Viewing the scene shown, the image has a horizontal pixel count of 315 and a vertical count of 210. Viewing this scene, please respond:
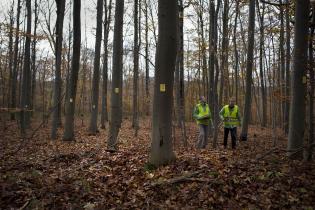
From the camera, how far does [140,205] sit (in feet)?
14.5

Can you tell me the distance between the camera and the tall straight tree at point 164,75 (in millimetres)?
5566

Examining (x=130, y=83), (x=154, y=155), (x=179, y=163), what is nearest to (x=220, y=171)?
(x=179, y=163)

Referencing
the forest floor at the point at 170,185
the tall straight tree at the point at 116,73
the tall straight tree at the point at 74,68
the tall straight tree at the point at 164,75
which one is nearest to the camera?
the forest floor at the point at 170,185

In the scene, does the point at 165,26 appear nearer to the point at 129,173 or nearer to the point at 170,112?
the point at 170,112

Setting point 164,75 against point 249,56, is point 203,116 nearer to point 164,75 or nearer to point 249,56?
point 164,75

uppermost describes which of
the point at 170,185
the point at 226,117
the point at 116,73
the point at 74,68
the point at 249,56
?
the point at 249,56

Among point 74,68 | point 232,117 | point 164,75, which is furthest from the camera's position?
point 74,68

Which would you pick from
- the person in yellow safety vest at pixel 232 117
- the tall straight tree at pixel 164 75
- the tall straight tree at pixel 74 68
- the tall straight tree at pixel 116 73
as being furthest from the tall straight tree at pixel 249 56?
the tall straight tree at pixel 74 68

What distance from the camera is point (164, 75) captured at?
18.3 ft

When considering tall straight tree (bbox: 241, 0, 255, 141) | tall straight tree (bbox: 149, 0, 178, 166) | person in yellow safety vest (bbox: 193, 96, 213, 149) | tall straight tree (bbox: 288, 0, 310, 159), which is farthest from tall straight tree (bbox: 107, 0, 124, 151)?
tall straight tree (bbox: 241, 0, 255, 141)

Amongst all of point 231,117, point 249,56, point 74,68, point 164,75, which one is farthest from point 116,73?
point 249,56

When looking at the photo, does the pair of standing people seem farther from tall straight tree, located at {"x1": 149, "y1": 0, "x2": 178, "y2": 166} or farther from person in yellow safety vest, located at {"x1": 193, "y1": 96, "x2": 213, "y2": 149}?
tall straight tree, located at {"x1": 149, "y1": 0, "x2": 178, "y2": 166}

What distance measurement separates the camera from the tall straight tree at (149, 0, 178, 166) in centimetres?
557

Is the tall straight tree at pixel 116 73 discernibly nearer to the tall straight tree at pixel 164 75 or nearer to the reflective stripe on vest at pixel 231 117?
the tall straight tree at pixel 164 75
